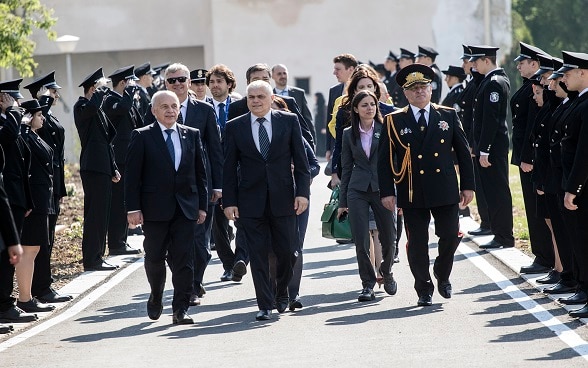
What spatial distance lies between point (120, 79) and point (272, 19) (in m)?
32.2

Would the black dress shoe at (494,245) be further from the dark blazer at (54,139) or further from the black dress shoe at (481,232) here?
the dark blazer at (54,139)

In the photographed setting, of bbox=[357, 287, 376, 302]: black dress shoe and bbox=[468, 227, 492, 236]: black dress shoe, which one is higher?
bbox=[468, 227, 492, 236]: black dress shoe

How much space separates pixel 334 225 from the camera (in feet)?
44.7

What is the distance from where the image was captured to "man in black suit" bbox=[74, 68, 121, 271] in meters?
15.4

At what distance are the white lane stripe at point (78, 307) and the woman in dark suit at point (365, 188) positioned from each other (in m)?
2.64

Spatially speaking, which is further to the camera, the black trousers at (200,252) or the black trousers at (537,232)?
the black trousers at (537,232)

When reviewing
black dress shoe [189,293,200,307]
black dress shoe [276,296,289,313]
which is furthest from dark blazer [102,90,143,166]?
black dress shoe [276,296,289,313]

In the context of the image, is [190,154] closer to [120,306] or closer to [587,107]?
[120,306]

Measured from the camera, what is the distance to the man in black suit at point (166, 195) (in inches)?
446

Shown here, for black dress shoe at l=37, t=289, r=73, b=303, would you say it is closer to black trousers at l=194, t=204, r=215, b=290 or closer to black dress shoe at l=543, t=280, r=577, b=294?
black trousers at l=194, t=204, r=215, b=290

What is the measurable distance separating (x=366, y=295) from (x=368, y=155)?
133 cm

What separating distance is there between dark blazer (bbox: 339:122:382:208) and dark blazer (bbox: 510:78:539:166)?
1664mm

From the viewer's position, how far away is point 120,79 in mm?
16281

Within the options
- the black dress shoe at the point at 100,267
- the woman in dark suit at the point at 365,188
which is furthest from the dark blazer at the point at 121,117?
the woman in dark suit at the point at 365,188
